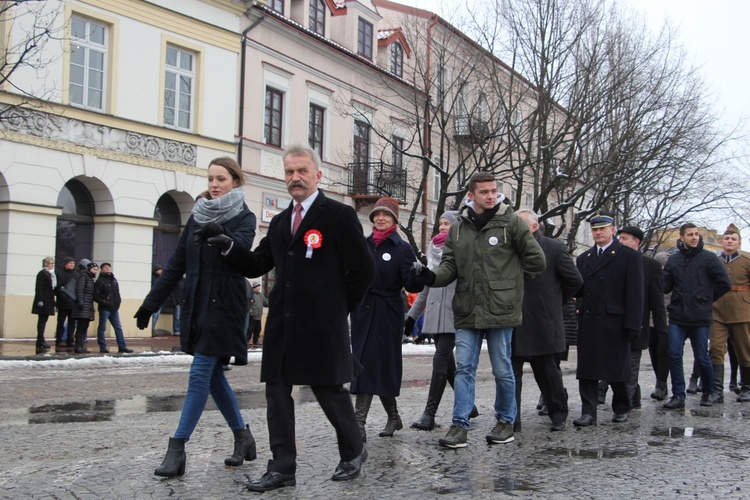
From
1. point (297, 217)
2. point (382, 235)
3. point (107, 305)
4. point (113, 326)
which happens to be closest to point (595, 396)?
point (382, 235)

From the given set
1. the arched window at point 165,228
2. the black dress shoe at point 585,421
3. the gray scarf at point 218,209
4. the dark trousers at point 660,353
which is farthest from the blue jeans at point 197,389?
the arched window at point 165,228

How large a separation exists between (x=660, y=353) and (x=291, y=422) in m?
6.52

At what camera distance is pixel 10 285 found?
18.6m

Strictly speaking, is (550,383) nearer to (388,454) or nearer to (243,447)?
(388,454)

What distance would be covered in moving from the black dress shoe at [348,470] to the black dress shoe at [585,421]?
3135mm

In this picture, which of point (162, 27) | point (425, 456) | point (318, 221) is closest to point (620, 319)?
point (425, 456)

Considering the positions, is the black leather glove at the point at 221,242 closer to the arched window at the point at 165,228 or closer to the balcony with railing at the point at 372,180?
the arched window at the point at 165,228

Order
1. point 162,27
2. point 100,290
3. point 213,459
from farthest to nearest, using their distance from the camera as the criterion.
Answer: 1. point 162,27
2. point 100,290
3. point 213,459

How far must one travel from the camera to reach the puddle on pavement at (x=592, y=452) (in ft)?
20.5

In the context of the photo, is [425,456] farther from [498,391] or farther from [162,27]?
[162,27]

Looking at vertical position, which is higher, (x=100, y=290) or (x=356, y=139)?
(x=356, y=139)

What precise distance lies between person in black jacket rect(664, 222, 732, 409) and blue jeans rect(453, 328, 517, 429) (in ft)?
11.3

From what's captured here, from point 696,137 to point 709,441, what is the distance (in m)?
24.7

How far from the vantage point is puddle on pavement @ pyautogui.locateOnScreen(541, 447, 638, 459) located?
20.5 ft
